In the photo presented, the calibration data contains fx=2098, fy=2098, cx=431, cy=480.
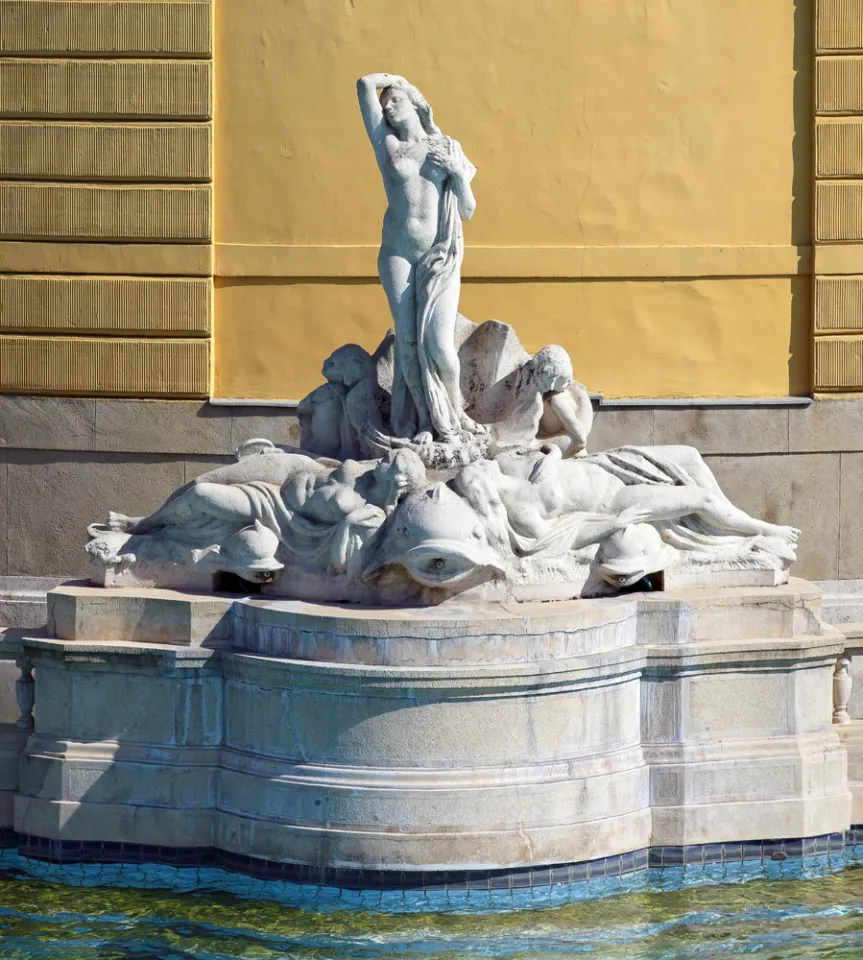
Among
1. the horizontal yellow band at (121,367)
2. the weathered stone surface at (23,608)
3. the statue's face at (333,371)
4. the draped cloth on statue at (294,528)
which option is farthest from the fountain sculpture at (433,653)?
the weathered stone surface at (23,608)

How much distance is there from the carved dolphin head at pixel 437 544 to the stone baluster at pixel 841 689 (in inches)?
69.5

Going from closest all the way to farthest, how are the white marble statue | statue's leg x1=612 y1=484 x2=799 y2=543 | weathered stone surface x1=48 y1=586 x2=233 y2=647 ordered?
weathered stone surface x1=48 y1=586 x2=233 y2=647 < the white marble statue < statue's leg x1=612 y1=484 x2=799 y2=543

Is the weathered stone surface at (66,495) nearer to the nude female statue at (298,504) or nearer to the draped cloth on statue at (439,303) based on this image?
the nude female statue at (298,504)

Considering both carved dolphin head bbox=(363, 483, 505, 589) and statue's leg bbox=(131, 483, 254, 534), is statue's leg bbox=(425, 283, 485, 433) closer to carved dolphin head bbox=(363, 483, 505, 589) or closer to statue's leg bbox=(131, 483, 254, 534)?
carved dolphin head bbox=(363, 483, 505, 589)

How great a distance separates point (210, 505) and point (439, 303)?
1.45 m

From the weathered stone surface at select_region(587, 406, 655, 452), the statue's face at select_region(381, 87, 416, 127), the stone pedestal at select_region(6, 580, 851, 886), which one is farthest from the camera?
the weathered stone surface at select_region(587, 406, 655, 452)

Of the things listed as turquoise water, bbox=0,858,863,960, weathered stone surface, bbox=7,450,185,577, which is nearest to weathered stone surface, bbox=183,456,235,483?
weathered stone surface, bbox=7,450,185,577

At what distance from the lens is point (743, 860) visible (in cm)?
940

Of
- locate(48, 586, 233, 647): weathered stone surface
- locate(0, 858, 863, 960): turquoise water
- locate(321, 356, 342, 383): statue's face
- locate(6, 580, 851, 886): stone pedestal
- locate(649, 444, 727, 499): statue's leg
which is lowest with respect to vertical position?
locate(0, 858, 863, 960): turquoise water

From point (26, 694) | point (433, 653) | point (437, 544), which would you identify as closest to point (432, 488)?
point (437, 544)

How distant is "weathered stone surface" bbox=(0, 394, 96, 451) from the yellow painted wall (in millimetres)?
922

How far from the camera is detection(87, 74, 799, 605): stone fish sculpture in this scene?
30.5 feet

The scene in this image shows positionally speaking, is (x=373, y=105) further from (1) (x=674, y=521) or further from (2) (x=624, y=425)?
(2) (x=624, y=425)

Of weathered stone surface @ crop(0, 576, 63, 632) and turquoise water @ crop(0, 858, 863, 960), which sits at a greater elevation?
weathered stone surface @ crop(0, 576, 63, 632)
